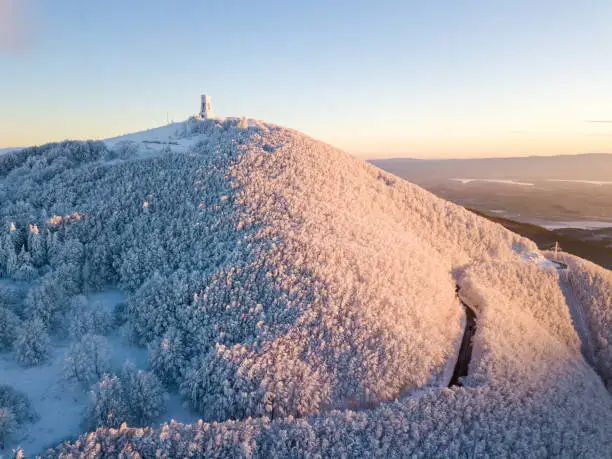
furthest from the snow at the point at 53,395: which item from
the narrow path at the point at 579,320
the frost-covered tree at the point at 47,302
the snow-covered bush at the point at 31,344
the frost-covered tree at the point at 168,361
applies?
the narrow path at the point at 579,320

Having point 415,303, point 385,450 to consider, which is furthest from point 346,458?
point 415,303

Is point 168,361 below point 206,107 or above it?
below

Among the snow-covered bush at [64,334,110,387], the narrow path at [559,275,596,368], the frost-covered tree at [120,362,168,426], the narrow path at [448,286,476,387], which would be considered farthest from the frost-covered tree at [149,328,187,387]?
the narrow path at [559,275,596,368]

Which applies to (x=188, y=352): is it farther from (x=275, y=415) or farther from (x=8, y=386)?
(x=8, y=386)

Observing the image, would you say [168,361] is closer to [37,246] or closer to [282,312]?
[282,312]

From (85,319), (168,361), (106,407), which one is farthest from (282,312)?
(85,319)

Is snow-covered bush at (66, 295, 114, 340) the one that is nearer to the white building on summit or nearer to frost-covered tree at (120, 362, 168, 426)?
frost-covered tree at (120, 362, 168, 426)

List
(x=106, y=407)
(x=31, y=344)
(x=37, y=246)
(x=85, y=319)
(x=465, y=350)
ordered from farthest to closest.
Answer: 1. (x=465, y=350)
2. (x=37, y=246)
3. (x=85, y=319)
4. (x=31, y=344)
5. (x=106, y=407)
